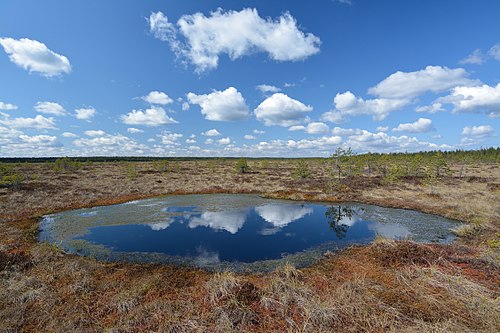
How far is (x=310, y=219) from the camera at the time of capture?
988 inches

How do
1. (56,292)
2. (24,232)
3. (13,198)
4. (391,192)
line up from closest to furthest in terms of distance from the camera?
(56,292)
(24,232)
(13,198)
(391,192)

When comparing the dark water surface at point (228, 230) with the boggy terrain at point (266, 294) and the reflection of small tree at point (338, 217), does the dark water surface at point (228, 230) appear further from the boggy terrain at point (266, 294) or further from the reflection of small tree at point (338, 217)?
the boggy terrain at point (266, 294)

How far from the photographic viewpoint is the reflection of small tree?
2116cm

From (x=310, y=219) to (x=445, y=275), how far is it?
47.7 feet

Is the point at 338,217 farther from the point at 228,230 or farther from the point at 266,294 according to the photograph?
the point at 266,294

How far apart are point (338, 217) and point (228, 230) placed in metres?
12.3

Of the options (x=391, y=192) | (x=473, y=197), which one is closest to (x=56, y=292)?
(x=391, y=192)

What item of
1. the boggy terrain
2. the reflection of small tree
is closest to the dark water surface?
the reflection of small tree

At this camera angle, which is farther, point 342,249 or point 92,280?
point 342,249

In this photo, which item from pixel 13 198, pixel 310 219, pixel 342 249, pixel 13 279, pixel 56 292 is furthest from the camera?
pixel 13 198

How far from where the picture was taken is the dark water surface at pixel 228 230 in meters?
16.0

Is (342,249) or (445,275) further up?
(445,275)

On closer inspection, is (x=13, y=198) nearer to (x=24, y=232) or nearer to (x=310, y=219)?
(x=24, y=232)

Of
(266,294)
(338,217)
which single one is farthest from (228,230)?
(338,217)
